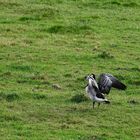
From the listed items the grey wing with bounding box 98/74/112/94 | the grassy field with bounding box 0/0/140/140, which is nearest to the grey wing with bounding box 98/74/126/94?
the grey wing with bounding box 98/74/112/94

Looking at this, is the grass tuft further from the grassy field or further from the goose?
the goose

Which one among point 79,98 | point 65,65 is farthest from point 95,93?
point 65,65

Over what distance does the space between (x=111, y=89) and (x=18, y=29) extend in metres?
6.19

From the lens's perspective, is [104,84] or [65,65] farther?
[65,65]

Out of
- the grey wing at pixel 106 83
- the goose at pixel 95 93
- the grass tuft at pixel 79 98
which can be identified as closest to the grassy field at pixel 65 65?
the grass tuft at pixel 79 98

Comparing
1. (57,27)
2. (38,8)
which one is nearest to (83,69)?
(57,27)

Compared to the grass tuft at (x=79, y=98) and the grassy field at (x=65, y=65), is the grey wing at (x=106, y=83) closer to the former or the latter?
the grassy field at (x=65, y=65)

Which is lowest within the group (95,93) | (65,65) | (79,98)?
(65,65)

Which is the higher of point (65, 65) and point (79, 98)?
point (79, 98)

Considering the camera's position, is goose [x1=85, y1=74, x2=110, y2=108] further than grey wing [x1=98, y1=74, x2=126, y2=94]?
No

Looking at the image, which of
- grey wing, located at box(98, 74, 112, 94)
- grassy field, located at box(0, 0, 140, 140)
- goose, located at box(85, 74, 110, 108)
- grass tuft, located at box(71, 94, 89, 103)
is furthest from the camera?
grass tuft, located at box(71, 94, 89, 103)

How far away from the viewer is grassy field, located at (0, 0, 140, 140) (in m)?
11.0

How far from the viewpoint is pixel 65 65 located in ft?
50.6

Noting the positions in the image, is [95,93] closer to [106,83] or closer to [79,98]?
[106,83]
